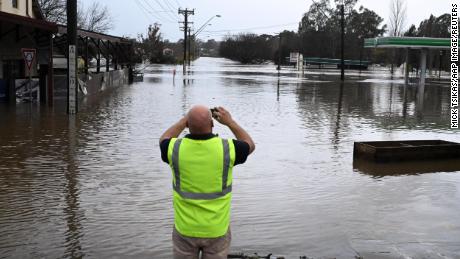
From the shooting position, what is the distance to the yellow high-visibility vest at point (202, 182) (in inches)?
154

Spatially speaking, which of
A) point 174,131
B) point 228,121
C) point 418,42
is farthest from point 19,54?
point 418,42

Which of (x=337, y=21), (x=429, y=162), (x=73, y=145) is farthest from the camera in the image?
(x=337, y=21)

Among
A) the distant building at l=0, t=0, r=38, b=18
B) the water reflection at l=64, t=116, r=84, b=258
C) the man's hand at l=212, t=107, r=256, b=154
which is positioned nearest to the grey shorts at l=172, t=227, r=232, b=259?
the man's hand at l=212, t=107, r=256, b=154

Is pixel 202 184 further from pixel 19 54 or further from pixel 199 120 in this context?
pixel 19 54

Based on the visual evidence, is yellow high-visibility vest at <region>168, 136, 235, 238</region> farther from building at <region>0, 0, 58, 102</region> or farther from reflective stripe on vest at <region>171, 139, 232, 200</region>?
building at <region>0, 0, 58, 102</region>

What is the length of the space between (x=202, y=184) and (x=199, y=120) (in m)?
0.44

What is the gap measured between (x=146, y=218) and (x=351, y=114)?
599 inches

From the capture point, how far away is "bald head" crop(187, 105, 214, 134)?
386 cm

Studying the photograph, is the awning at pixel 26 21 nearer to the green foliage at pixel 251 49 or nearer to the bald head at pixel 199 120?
the bald head at pixel 199 120

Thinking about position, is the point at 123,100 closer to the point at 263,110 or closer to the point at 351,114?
the point at 263,110

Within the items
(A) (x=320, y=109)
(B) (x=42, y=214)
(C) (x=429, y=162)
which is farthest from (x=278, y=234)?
(A) (x=320, y=109)

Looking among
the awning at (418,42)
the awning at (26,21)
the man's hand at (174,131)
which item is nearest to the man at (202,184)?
the man's hand at (174,131)

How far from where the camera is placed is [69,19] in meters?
18.5

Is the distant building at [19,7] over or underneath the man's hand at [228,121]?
over
